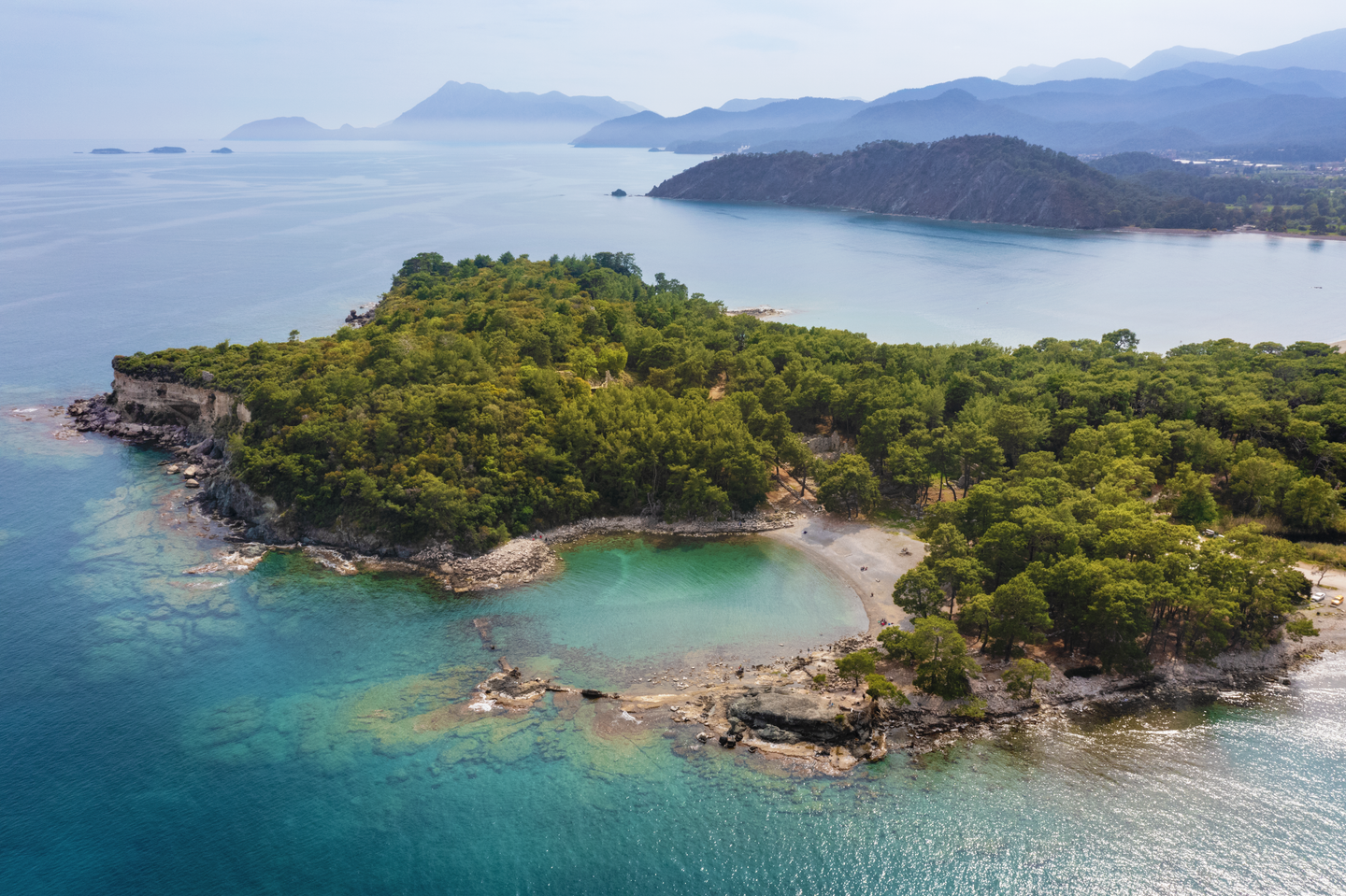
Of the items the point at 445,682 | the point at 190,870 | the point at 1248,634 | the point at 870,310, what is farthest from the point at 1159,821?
the point at 870,310

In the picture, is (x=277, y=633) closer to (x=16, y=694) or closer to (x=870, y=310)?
(x=16, y=694)

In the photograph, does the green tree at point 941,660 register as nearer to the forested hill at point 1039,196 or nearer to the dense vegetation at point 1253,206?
the forested hill at point 1039,196

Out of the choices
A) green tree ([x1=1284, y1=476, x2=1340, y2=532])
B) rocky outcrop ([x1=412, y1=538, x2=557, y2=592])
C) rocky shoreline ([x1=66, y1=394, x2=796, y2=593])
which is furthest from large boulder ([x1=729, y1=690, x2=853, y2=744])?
green tree ([x1=1284, y1=476, x2=1340, y2=532])

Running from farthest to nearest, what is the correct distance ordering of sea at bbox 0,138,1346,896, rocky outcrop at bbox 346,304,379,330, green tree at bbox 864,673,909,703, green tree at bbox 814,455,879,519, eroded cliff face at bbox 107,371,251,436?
rocky outcrop at bbox 346,304,379,330, eroded cliff face at bbox 107,371,251,436, green tree at bbox 814,455,879,519, green tree at bbox 864,673,909,703, sea at bbox 0,138,1346,896

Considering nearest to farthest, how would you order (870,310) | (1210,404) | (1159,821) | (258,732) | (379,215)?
1. (1159,821)
2. (258,732)
3. (1210,404)
4. (870,310)
5. (379,215)

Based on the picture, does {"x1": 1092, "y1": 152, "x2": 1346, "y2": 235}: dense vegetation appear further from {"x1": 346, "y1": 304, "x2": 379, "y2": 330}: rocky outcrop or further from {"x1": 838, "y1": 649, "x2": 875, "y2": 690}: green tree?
{"x1": 838, "y1": 649, "x2": 875, "y2": 690}: green tree

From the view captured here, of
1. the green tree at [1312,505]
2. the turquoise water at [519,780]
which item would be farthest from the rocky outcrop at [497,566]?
the green tree at [1312,505]
